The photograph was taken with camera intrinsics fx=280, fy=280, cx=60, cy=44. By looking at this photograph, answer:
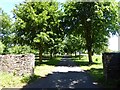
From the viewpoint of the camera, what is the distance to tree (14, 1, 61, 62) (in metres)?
→ 32.9

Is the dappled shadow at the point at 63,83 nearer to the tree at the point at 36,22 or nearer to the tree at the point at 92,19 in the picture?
the tree at the point at 36,22

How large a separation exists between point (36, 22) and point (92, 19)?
769 cm

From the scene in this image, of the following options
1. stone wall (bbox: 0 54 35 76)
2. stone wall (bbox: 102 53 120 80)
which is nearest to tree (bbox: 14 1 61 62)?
stone wall (bbox: 0 54 35 76)

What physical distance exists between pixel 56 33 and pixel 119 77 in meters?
21.3

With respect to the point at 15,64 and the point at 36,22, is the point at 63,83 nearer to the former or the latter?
the point at 15,64

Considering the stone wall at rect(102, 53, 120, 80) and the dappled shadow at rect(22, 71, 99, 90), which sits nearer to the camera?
the dappled shadow at rect(22, 71, 99, 90)

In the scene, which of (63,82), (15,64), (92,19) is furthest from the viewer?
(92,19)

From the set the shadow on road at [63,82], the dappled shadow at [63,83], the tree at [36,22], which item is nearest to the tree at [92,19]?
the tree at [36,22]

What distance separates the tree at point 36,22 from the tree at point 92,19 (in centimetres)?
280

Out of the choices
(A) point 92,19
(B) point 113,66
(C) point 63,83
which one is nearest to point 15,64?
(C) point 63,83

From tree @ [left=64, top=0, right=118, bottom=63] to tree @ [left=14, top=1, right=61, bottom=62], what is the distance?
2.80 m

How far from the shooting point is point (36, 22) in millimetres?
32625

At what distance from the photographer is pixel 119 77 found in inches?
623

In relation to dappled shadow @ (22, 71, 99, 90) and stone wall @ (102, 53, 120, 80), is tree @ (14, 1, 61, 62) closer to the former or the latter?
dappled shadow @ (22, 71, 99, 90)
